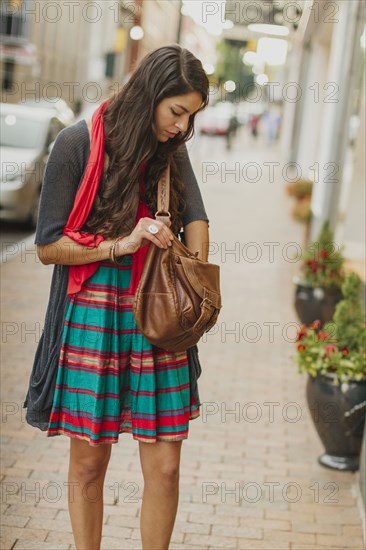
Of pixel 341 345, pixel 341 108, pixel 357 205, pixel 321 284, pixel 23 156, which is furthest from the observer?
pixel 23 156

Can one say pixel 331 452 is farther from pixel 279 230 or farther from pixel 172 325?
pixel 279 230

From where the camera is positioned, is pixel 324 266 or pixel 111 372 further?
pixel 324 266

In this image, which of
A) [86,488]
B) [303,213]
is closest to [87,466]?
[86,488]

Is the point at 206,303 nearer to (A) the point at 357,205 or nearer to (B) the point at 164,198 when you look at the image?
(B) the point at 164,198

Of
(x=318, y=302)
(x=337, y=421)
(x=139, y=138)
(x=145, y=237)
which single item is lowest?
(x=337, y=421)

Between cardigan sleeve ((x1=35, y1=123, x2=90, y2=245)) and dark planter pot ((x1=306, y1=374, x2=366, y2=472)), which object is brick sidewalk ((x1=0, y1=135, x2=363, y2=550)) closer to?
dark planter pot ((x1=306, y1=374, x2=366, y2=472))

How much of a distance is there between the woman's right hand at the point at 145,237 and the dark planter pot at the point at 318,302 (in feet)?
16.8

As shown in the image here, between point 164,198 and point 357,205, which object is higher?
point 164,198

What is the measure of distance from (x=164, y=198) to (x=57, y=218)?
36 centimetres

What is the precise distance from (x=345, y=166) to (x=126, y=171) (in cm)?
739

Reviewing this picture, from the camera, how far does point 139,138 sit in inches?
113

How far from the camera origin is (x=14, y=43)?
34969 millimetres

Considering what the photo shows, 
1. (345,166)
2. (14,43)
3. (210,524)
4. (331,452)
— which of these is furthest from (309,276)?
(14,43)

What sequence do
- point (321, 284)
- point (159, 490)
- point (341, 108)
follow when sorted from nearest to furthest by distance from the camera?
1. point (159, 490)
2. point (321, 284)
3. point (341, 108)
